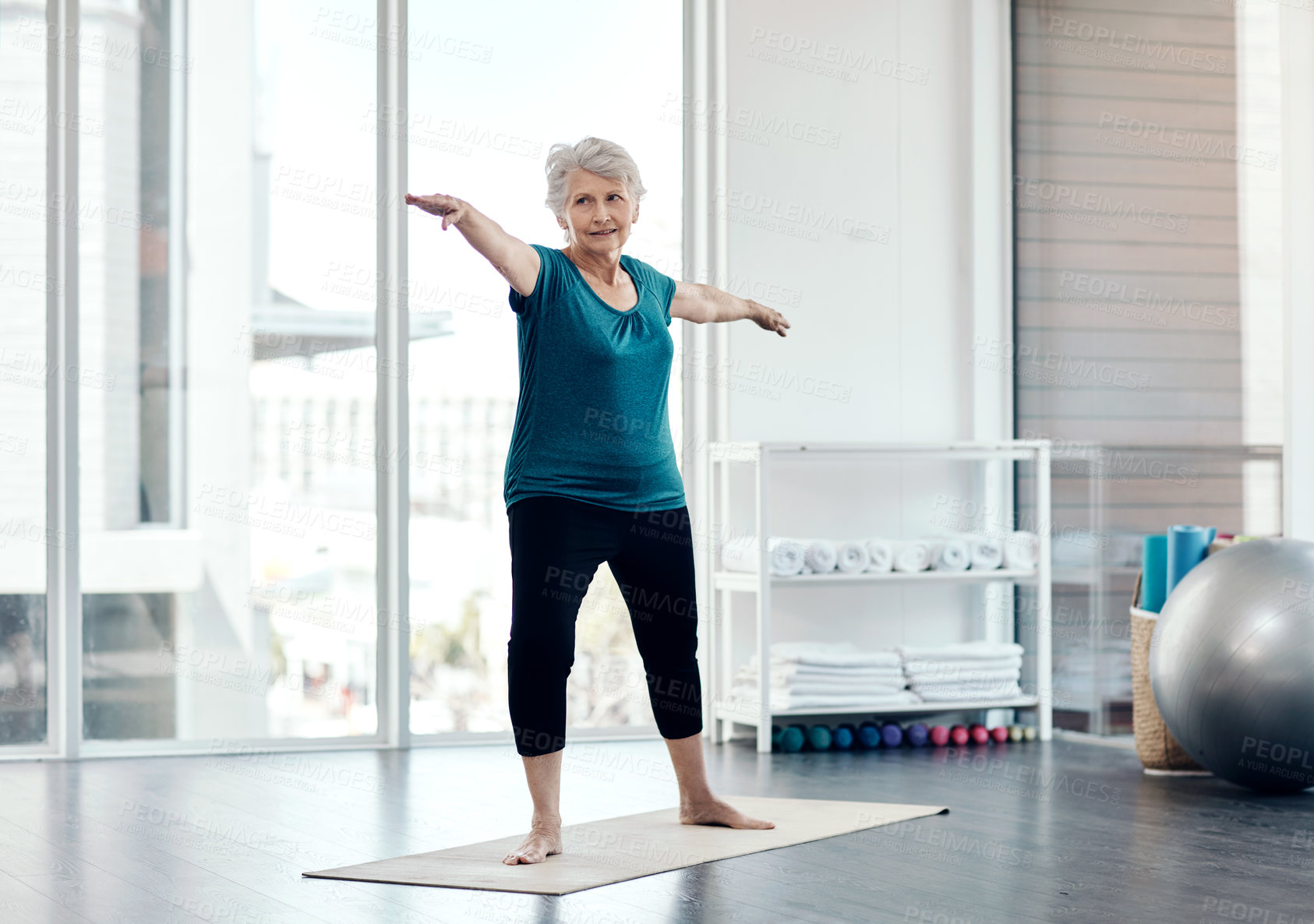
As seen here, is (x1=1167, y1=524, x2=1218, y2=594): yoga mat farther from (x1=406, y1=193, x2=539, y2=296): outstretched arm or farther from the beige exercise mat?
(x1=406, y1=193, x2=539, y2=296): outstretched arm

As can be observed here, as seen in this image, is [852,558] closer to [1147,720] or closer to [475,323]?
[1147,720]

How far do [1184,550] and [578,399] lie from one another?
169cm

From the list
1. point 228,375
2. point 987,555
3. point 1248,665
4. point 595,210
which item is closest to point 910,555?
point 987,555

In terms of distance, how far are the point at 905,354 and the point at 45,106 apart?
250 cm

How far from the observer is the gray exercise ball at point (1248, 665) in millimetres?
2859

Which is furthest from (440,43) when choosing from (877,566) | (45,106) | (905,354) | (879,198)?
(877,566)

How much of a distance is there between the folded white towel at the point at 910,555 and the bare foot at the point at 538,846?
1752 mm

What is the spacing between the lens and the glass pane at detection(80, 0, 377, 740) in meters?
3.85

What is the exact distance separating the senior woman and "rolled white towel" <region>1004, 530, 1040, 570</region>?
1704 mm

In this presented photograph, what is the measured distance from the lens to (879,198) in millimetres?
4305

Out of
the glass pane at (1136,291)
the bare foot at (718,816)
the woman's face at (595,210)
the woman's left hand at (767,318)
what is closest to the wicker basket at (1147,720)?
the glass pane at (1136,291)

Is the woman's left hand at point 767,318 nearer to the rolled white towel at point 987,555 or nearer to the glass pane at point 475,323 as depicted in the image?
the glass pane at point 475,323

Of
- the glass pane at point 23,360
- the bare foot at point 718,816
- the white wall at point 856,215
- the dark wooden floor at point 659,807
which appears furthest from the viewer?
the white wall at point 856,215

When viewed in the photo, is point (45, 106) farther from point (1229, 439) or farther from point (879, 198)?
point (1229, 439)
